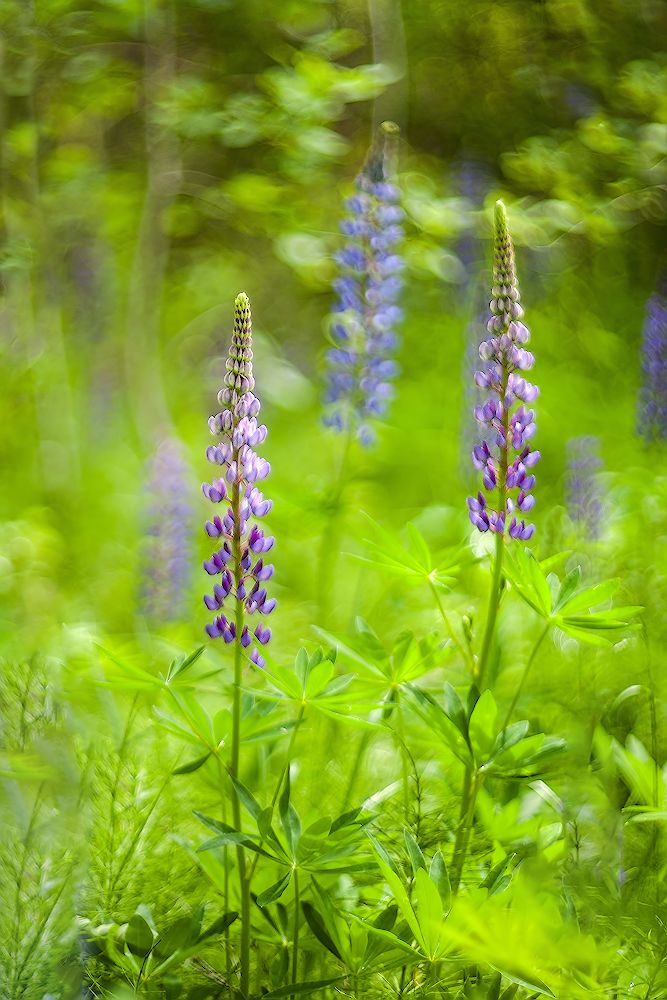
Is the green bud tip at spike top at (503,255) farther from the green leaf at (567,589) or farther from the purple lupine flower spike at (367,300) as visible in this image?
the purple lupine flower spike at (367,300)

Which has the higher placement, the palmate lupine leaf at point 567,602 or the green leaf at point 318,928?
the palmate lupine leaf at point 567,602

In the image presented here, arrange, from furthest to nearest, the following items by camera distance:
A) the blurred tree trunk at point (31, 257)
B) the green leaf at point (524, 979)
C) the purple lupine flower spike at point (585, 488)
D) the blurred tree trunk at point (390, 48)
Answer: the blurred tree trunk at point (390, 48) < the blurred tree trunk at point (31, 257) < the purple lupine flower spike at point (585, 488) < the green leaf at point (524, 979)

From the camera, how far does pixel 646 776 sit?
1156 millimetres

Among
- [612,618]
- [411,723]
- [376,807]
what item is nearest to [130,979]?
[376,807]

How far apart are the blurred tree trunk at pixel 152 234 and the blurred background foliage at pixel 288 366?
0.08 ft

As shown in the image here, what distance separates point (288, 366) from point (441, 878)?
304 cm

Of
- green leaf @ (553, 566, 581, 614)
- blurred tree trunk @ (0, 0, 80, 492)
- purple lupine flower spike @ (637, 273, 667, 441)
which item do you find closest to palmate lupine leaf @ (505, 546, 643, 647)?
green leaf @ (553, 566, 581, 614)

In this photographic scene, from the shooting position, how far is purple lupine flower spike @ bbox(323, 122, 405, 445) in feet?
7.89

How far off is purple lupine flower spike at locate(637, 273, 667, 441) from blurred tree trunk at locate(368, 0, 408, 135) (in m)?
1.54

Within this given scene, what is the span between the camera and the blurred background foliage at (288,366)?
50.8 inches

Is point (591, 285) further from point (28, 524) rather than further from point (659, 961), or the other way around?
point (659, 961)

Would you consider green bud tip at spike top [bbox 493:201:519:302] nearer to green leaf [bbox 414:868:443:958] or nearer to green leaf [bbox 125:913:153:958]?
green leaf [bbox 414:868:443:958]

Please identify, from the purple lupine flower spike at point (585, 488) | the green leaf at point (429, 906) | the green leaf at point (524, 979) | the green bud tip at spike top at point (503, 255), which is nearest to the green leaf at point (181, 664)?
the green leaf at point (429, 906)

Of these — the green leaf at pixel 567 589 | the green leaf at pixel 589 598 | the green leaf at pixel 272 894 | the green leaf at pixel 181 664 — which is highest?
the green leaf at pixel 589 598
